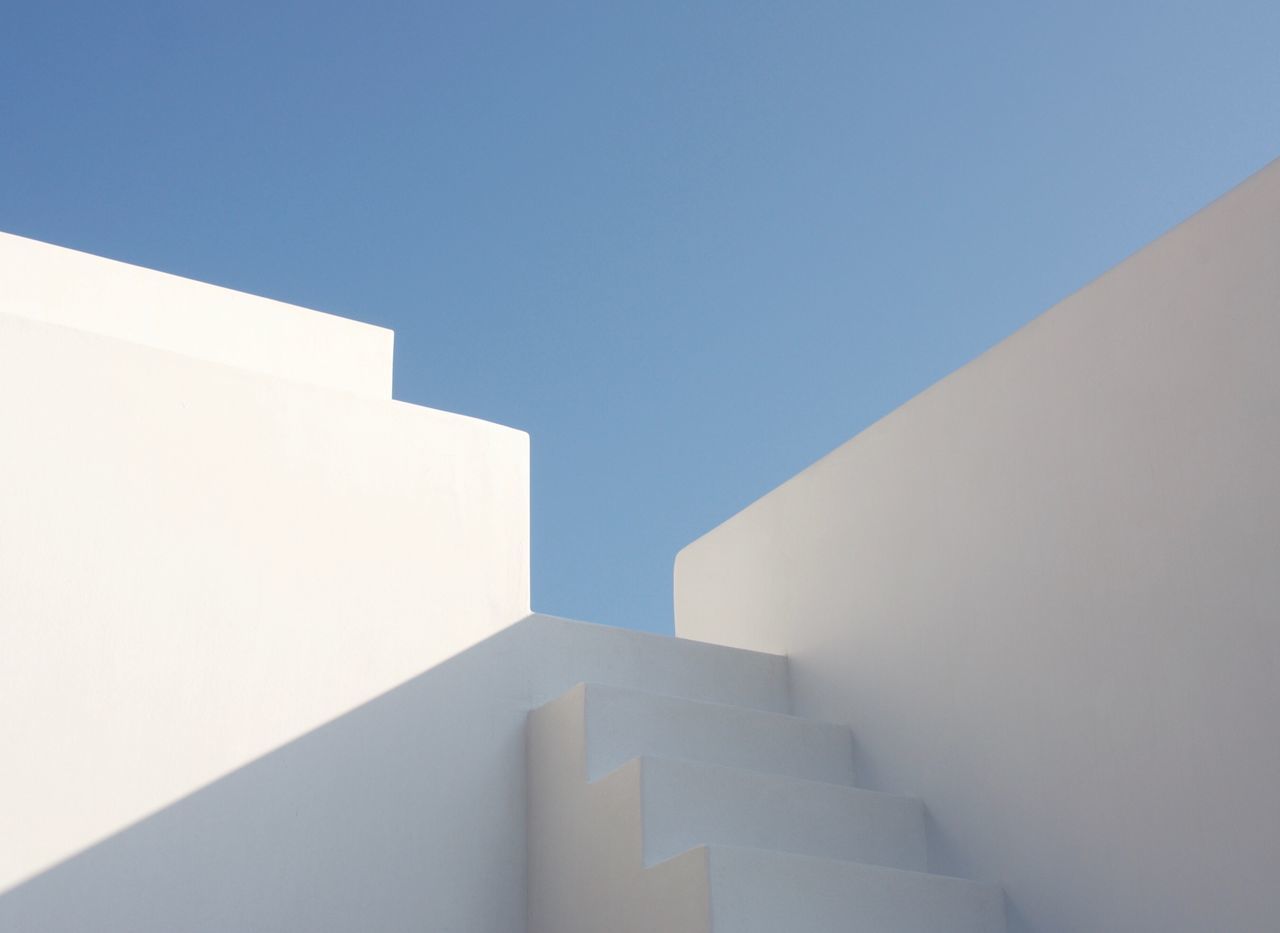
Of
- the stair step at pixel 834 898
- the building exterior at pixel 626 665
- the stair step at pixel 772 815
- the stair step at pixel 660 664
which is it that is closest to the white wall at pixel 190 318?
the building exterior at pixel 626 665

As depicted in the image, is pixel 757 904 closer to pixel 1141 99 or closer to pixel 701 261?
pixel 1141 99

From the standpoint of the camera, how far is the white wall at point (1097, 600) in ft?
10.1

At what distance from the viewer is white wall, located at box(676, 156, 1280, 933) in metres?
3.07

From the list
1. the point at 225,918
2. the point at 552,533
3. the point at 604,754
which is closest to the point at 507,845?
the point at 604,754

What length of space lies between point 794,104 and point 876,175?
49 centimetres

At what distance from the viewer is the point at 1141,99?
494 cm

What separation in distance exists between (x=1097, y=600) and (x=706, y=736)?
4.07 ft

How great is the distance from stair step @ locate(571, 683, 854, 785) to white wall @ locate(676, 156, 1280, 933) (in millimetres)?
138

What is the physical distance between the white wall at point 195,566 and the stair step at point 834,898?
1242 mm

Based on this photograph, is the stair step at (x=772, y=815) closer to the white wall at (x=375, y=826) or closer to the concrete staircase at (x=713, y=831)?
the concrete staircase at (x=713, y=831)

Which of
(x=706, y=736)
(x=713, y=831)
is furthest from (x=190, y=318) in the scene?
(x=713, y=831)

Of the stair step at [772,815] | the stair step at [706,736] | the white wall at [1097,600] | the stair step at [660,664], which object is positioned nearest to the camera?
the white wall at [1097,600]

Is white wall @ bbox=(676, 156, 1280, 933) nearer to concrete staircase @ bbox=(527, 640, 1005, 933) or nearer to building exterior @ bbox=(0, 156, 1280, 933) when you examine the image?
building exterior @ bbox=(0, 156, 1280, 933)

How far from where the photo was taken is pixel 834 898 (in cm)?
339
